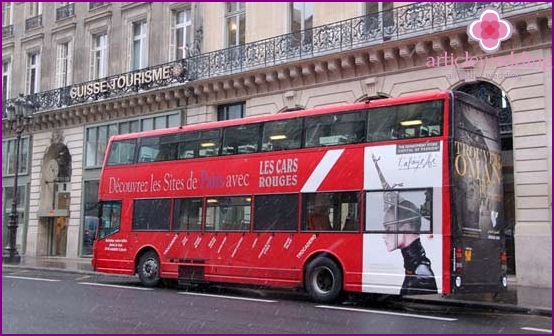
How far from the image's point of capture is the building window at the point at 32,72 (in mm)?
32750

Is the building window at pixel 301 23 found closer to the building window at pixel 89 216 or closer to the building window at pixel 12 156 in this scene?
the building window at pixel 89 216

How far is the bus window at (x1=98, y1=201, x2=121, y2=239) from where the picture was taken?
17.2 meters

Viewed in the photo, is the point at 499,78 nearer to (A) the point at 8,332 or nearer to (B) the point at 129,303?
(B) the point at 129,303

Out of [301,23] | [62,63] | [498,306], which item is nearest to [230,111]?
[301,23]

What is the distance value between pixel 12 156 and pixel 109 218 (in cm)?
1778

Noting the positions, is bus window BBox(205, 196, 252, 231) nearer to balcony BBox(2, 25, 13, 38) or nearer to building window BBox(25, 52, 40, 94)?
building window BBox(25, 52, 40, 94)

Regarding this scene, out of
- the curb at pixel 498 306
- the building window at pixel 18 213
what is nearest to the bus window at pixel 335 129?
the curb at pixel 498 306

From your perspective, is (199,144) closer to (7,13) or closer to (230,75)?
(230,75)

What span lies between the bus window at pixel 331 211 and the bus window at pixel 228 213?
1.59 meters

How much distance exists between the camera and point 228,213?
1488 cm

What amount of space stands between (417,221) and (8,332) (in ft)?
23.2

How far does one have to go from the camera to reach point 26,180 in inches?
1251

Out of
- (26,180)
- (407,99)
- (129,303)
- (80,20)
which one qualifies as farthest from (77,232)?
(407,99)

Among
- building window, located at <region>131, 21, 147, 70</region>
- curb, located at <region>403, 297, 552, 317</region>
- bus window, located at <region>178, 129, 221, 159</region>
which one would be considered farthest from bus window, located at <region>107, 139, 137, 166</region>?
building window, located at <region>131, 21, 147, 70</region>
